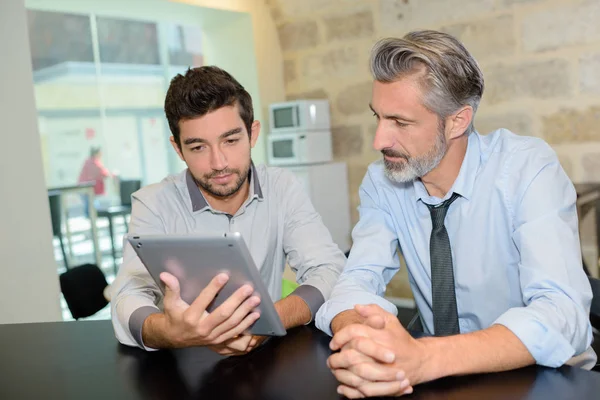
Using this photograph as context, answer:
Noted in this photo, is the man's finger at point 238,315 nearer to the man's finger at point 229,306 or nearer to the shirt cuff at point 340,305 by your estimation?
the man's finger at point 229,306

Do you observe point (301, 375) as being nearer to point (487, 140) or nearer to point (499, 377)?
point (499, 377)

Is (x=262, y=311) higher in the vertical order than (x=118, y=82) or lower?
lower

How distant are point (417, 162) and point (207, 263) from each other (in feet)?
2.00

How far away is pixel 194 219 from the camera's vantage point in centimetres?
179

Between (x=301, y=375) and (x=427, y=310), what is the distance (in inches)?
24.7

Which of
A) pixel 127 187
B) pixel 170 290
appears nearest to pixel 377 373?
pixel 170 290

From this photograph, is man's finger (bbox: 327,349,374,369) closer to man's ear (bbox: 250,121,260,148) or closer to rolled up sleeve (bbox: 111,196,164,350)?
rolled up sleeve (bbox: 111,196,164,350)

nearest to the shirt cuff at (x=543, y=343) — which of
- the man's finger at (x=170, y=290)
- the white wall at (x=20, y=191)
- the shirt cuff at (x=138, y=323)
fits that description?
the man's finger at (x=170, y=290)

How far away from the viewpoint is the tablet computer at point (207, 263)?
1.00 metres

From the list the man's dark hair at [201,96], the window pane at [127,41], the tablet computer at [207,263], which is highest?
the window pane at [127,41]

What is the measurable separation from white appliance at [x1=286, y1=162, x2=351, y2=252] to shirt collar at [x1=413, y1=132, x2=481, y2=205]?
2.51m

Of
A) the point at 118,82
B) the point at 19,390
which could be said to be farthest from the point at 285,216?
the point at 118,82

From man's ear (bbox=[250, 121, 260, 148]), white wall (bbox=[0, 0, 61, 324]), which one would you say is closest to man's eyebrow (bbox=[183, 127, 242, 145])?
man's ear (bbox=[250, 121, 260, 148])

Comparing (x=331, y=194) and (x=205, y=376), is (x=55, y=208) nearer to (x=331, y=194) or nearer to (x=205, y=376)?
(x=331, y=194)
